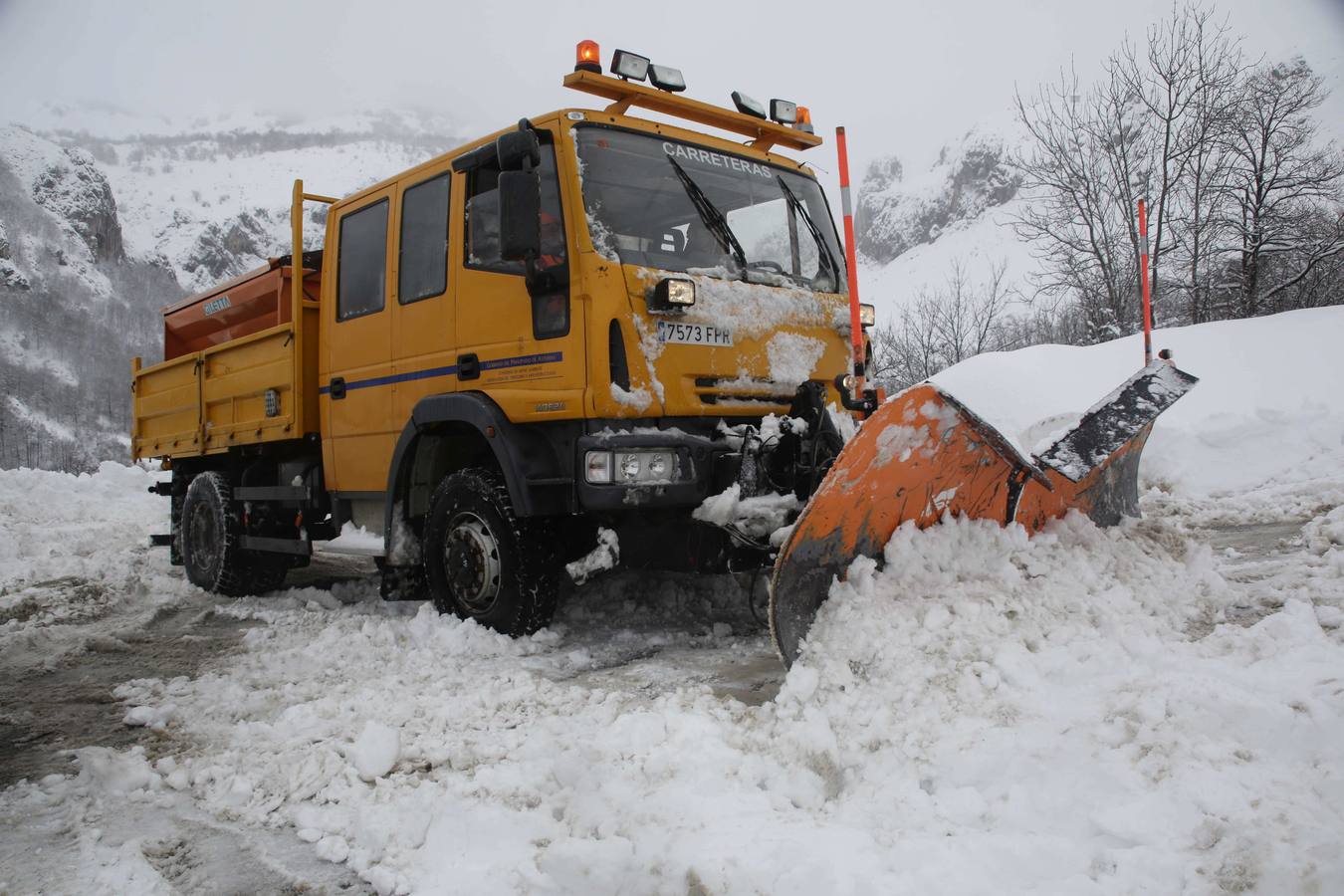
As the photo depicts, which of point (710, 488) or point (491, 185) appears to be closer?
point (710, 488)

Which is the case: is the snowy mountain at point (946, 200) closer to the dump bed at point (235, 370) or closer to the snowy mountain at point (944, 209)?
the snowy mountain at point (944, 209)

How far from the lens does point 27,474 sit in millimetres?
13539

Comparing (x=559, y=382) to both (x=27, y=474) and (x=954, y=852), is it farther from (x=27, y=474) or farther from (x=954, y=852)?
(x=27, y=474)

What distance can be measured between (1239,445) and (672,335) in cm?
668

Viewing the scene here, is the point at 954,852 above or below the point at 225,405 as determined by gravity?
below

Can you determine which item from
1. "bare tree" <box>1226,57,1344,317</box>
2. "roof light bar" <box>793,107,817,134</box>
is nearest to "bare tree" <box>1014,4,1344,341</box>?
"bare tree" <box>1226,57,1344,317</box>

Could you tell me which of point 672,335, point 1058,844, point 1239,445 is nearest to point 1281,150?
point 1239,445

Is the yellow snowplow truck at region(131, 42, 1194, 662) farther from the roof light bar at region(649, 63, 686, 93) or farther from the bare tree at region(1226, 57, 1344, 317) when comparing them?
the bare tree at region(1226, 57, 1344, 317)

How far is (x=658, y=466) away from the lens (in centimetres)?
401

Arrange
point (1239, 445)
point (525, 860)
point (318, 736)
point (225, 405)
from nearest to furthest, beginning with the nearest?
1. point (525, 860)
2. point (318, 736)
3. point (225, 405)
4. point (1239, 445)

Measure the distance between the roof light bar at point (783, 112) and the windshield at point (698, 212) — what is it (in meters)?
0.33

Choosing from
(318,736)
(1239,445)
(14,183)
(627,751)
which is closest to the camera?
(627,751)

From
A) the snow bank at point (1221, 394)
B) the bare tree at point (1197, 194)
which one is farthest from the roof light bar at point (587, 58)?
the bare tree at point (1197, 194)

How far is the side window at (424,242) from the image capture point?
4.89 m
